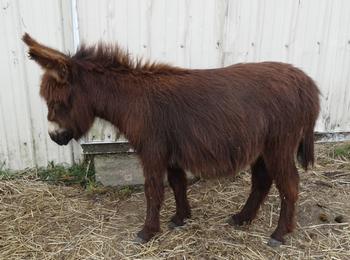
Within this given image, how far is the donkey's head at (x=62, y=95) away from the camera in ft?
9.18

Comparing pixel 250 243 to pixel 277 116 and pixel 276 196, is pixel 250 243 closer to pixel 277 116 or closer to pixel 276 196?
pixel 276 196

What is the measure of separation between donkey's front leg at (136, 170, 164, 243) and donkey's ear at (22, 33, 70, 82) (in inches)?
37.5

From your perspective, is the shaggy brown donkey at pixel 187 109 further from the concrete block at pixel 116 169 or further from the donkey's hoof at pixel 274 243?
the concrete block at pixel 116 169

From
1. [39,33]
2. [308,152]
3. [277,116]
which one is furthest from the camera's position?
[39,33]

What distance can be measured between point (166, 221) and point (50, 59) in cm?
176

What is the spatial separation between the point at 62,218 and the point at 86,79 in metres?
1.45

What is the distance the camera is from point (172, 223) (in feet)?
11.6

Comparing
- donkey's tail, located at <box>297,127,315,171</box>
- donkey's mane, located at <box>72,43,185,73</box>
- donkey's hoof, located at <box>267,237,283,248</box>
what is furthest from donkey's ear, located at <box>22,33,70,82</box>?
donkey's hoof, located at <box>267,237,283,248</box>

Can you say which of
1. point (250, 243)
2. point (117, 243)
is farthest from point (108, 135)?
point (250, 243)

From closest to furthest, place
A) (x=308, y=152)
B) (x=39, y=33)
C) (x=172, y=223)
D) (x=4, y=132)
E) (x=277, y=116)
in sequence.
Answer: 1. (x=277, y=116)
2. (x=308, y=152)
3. (x=172, y=223)
4. (x=39, y=33)
5. (x=4, y=132)

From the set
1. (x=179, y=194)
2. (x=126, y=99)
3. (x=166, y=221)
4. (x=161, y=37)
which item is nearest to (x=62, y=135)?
(x=126, y=99)

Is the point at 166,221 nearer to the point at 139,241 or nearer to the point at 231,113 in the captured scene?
the point at 139,241

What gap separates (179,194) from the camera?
11.5ft

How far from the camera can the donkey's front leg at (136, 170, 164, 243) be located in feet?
10.1
